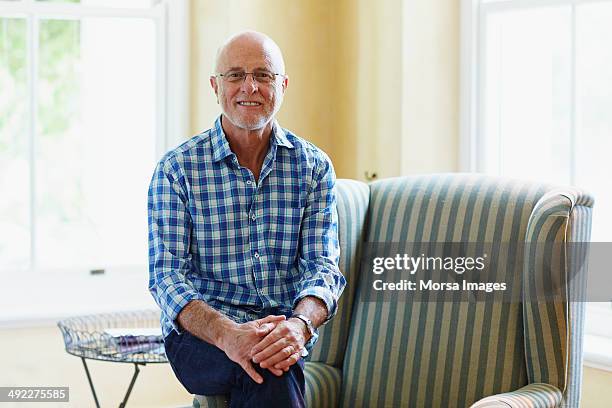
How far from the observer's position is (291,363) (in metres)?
2.05

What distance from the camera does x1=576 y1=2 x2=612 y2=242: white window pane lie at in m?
2.98

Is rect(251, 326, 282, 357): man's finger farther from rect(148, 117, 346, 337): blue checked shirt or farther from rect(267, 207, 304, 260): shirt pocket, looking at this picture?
rect(267, 207, 304, 260): shirt pocket

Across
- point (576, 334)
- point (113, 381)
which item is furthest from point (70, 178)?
point (576, 334)

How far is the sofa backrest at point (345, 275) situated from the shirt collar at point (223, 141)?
0.31 metres

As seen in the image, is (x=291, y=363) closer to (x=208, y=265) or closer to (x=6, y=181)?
(x=208, y=265)

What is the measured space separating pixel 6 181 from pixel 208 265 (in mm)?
1480

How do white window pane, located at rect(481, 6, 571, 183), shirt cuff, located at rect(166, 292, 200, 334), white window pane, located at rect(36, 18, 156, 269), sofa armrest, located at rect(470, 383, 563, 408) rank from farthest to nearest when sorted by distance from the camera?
white window pane, located at rect(36, 18, 156, 269)
white window pane, located at rect(481, 6, 571, 183)
shirt cuff, located at rect(166, 292, 200, 334)
sofa armrest, located at rect(470, 383, 563, 408)

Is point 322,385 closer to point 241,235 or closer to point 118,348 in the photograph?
point 241,235

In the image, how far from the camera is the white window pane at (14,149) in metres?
3.36

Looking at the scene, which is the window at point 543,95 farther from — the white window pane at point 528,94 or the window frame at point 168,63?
the window frame at point 168,63

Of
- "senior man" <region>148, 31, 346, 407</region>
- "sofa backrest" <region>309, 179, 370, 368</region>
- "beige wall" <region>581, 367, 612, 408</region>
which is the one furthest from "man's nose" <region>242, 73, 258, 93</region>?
"beige wall" <region>581, 367, 612, 408</region>

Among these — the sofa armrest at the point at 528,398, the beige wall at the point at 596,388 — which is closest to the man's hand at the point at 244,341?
the sofa armrest at the point at 528,398

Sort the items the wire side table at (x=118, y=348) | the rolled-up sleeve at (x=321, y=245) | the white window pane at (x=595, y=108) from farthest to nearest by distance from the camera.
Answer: the white window pane at (x=595, y=108) → the wire side table at (x=118, y=348) → the rolled-up sleeve at (x=321, y=245)

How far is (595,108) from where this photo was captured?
9.87ft
